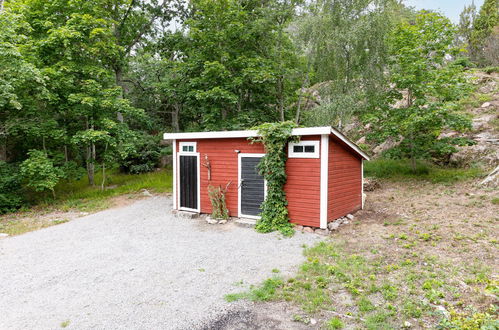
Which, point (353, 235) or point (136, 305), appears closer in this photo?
point (136, 305)

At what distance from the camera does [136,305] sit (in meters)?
4.05

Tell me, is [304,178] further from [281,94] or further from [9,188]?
[9,188]

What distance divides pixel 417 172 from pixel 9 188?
17.0m

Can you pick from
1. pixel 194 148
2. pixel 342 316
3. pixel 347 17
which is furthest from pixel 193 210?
pixel 347 17

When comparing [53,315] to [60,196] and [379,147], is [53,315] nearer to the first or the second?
[60,196]

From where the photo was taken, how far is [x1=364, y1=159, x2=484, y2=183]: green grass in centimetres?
1053

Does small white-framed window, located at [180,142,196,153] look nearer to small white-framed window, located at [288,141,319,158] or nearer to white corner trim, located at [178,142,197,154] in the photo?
white corner trim, located at [178,142,197,154]

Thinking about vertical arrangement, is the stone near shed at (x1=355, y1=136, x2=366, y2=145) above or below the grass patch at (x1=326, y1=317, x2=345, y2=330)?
above

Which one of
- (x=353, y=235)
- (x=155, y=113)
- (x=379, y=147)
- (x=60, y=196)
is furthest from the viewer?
(x=155, y=113)

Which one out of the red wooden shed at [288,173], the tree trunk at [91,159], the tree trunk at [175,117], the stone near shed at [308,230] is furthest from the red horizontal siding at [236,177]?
the tree trunk at [175,117]

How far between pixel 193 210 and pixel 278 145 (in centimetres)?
385

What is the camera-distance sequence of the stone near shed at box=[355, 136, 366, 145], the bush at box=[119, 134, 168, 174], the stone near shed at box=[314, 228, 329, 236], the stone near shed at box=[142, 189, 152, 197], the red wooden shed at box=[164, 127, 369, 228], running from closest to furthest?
the stone near shed at box=[314, 228, 329, 236]
the red wooden shed at box=[164, 127, 369, 228]
the stone near shed at box=[142, 189, 152, 197]
the stone near shed at box=[355, 136, 366, 145]
the bush at box=[119, 134, 168, 174]

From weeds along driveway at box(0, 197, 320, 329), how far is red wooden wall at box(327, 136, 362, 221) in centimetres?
126

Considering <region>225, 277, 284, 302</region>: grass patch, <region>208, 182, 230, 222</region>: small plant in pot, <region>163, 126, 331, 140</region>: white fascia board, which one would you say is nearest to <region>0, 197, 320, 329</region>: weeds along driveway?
<region>225, 277, 284, 302</region>: grass patch
